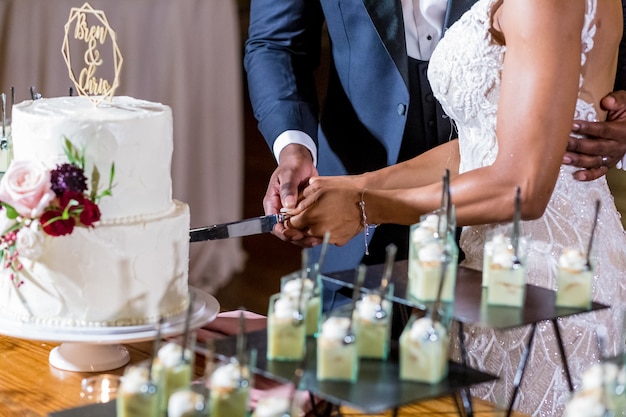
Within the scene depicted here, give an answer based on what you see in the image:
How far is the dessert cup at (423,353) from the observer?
1481 millimetres

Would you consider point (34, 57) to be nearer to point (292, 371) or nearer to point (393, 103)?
point (393, 103)

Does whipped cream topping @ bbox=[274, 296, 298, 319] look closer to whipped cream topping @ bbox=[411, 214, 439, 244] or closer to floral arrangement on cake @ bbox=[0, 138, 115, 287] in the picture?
whipped cream topping @ bbox=[411, 214, 439, 244]

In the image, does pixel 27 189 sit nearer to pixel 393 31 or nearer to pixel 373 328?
pixel 373 328

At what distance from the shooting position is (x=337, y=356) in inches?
57.5

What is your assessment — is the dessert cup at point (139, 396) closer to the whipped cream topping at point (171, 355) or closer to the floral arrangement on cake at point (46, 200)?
the whipped cream topping at point (171, 355)

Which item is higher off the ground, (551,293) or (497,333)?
(551,293)

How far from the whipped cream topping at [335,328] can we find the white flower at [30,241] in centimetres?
86


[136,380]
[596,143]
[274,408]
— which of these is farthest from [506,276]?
[596,143]

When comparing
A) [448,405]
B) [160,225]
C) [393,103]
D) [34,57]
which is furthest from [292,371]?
[34,57]

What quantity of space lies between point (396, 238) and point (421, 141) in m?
0.31

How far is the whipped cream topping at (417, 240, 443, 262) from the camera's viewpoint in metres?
1.70

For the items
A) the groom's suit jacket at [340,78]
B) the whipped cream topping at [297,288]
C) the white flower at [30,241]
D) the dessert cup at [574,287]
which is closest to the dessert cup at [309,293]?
the whipped cream topping at [297,288]

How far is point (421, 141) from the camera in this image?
10.0 ft

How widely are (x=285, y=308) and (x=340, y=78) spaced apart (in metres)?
1.68
